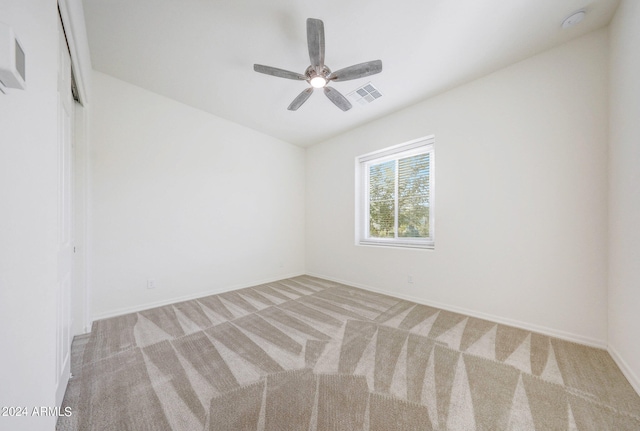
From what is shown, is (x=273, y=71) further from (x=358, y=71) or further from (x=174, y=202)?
(x=174, y=202)

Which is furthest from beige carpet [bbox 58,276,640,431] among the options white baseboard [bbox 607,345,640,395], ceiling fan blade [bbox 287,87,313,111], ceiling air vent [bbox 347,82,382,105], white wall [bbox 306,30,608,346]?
ceiling air vent [bbox 347,82,382,105]

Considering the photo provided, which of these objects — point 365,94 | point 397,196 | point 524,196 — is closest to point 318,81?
point 365,94

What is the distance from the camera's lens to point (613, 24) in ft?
6.27

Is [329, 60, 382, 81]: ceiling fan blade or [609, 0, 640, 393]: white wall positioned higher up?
[329, 60, 382, 81]: ceiling fan blade

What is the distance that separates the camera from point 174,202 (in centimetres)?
320

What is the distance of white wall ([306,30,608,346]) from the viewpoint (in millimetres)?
2049

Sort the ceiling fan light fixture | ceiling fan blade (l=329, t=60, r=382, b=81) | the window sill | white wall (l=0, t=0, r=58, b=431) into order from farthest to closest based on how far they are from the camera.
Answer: the window sill < the ceiling fan light fixture < ceiling fan blade (l=329, t=60, r=382, b=81) < white wall (l=0, t=0, r=58, b=431)

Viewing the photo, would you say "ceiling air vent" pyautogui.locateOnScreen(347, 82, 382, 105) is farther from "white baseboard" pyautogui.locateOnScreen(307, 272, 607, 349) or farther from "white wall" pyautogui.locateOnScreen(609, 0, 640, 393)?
"white baseboard" pyautogui.locateOnScreen(307, 272, 607, 349)

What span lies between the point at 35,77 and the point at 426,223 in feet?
11.9

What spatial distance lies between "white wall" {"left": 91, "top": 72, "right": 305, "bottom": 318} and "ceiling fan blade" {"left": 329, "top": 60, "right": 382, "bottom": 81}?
2.38 meters

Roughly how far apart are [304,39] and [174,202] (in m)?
2.71

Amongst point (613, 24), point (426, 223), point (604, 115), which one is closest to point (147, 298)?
point (426, 223)

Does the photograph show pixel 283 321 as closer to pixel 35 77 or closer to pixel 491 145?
pixel 35 77

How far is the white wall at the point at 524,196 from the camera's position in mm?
2049
